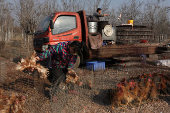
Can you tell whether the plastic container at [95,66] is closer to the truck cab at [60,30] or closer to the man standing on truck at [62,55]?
the truck cab at [60,30]

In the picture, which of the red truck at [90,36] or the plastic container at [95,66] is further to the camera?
the plastic container at [95,66]

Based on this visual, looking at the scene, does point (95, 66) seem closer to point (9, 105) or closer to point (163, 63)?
point (163, 63)

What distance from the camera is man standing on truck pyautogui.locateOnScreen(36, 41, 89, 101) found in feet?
9.27

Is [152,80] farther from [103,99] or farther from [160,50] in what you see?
[160,50]

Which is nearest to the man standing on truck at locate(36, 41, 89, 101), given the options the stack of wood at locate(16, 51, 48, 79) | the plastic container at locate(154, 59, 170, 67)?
the stack of wood at locate(16, 51, 48, 79)

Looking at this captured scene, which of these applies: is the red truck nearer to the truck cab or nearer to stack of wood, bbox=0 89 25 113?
the truck cab

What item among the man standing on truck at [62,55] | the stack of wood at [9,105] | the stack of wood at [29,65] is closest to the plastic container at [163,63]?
the man standing on truck at [62,55]

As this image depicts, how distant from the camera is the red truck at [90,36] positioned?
5.67 meters

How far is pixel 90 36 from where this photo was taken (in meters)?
6.12

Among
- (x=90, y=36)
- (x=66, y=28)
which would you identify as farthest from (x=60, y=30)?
(x=90, y=36)

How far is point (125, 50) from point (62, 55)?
3.84 meters

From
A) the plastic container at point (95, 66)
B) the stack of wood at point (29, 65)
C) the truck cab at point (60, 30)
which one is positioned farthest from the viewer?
the plastic container at point (95, 66)

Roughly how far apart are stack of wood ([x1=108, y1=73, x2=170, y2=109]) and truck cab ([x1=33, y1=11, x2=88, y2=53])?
11.1ft

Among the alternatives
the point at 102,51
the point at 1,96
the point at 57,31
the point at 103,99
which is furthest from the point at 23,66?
the point at 102,51
